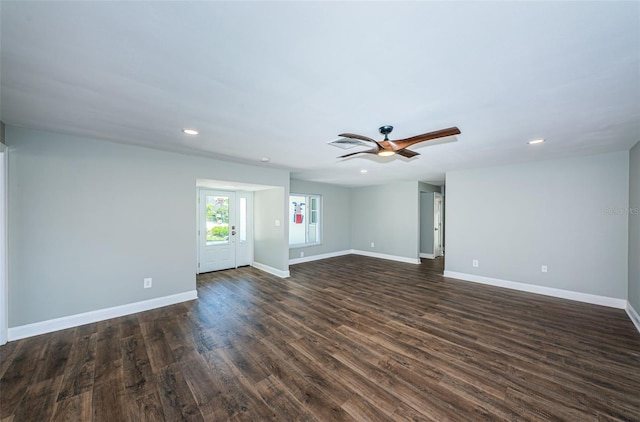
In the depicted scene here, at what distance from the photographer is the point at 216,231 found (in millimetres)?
5770


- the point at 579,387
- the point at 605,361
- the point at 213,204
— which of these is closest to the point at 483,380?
the point at 579,387

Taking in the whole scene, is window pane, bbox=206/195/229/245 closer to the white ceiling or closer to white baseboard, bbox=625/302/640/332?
the white ceiling

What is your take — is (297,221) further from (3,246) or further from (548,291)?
(548,291)

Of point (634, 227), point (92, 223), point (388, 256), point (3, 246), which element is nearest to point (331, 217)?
point (388, 256)

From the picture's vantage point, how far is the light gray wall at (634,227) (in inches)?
123

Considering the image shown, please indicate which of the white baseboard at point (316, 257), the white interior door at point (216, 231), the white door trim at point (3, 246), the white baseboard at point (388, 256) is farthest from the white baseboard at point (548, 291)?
the white door trim at point (3, 246)

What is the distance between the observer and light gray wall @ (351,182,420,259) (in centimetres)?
681

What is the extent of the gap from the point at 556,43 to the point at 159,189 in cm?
448

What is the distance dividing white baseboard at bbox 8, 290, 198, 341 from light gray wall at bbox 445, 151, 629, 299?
5.53m

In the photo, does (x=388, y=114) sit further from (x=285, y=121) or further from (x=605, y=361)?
(x=605, y=361)

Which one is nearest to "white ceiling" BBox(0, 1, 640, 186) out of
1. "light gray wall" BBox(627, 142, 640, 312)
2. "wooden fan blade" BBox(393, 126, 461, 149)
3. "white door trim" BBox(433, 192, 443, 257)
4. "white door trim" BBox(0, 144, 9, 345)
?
"wooden fan blade" BBox(393, 126, 461, 149)

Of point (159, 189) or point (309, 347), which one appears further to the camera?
point (159, 189)

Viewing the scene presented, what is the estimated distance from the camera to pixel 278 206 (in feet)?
18.0

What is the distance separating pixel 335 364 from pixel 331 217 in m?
5.59
